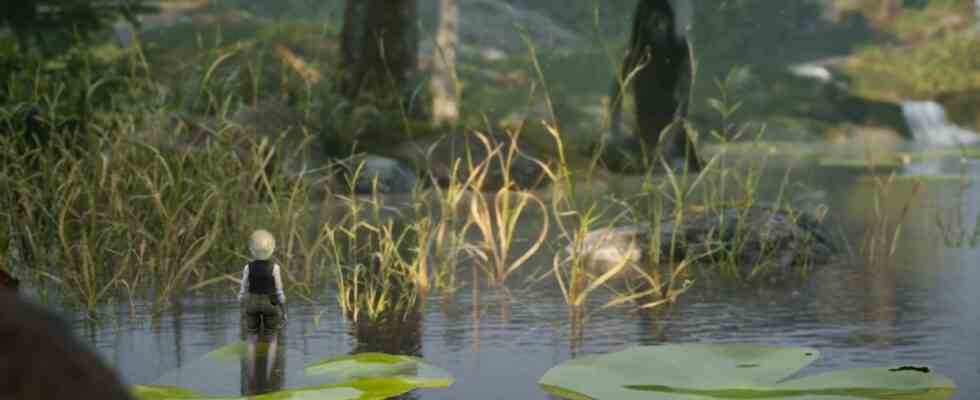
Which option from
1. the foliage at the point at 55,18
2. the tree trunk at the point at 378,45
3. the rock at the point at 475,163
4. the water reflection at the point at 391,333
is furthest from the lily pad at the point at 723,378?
the tree trunk at the point at 378,45

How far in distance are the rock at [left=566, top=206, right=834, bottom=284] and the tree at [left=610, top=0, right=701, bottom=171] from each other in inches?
295

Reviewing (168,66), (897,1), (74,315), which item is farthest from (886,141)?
(74,315)

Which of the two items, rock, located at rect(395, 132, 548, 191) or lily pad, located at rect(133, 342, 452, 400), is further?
rock, located at rect(395, 132, 548, 191)

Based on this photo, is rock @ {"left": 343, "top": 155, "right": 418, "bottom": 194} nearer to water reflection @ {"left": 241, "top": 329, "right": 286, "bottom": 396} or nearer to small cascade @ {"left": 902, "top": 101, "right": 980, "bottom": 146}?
water reflection @ {"left": 241, "top": 329, "right": 286, "bottom": 396}

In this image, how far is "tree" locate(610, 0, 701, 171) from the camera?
14.5 m

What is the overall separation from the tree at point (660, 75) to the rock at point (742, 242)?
24.6ft

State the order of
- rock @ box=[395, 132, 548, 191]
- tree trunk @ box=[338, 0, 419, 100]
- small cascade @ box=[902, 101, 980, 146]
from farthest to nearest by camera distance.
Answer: small cascade @ box=[902, 101, 980, 146] → tree trunk @ box=[338, 0, 419, 100] → rock @ box=[395, 132, 548, 191]

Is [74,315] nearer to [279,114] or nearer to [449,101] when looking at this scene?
[279,114]

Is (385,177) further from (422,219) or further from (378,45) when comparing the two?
(422,219)

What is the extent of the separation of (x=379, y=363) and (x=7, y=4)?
917 centimetres

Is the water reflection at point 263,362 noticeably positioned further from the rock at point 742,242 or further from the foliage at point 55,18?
the foliage at point 55,18

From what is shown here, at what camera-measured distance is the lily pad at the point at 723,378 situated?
3.48 m

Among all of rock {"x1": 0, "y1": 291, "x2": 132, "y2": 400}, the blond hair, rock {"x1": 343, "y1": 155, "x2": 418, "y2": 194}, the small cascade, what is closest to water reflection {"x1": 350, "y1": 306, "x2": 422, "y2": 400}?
the blond hair

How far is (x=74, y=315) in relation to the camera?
4.97m
